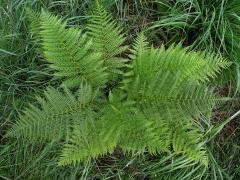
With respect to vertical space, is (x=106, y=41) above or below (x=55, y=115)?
above

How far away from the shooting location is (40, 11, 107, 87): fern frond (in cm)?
241

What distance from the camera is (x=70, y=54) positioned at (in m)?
2.45

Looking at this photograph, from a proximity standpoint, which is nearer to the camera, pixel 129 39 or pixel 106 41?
pixel 106 41

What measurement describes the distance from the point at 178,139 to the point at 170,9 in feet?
3.49

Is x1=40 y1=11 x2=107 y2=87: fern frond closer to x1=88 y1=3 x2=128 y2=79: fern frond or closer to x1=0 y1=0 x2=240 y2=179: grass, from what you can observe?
x1=88 y1=3 x2=128 y2=79: fern frond

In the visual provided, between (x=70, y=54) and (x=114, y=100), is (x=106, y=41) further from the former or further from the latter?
(x=114, y=100)

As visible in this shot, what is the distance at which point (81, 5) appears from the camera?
→ 2898 millimetres

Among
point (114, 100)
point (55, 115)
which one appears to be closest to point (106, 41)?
point (114, 100)

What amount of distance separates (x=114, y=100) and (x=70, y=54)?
42 cm

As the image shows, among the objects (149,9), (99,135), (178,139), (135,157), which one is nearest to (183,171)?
(135,157)

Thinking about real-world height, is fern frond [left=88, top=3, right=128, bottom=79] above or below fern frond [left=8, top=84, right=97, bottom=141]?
above

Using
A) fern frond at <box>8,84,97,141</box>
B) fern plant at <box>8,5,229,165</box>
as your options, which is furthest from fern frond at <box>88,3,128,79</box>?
fern frond at <box>8,84,97,141</box>

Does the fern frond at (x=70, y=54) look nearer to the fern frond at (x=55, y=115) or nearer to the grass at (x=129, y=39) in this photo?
the fern frond at (x=55, y=115)

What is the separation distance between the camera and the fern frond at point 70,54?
2.41 meters
